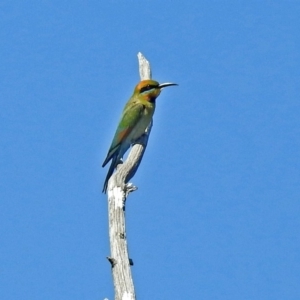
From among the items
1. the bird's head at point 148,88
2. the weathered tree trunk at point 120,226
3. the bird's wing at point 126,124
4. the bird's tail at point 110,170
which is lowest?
the weathered tree trunk at point 120,226

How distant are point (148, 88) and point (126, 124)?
1.23 feet

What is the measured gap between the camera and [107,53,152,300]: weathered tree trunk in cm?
534

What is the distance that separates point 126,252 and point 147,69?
2665mm

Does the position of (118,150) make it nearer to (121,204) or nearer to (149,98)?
(149,98)

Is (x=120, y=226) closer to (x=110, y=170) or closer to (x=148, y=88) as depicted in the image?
(x=110, y=170)

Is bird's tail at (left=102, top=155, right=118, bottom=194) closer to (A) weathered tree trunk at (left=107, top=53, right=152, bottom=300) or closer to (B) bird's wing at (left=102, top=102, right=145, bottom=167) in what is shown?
(B) bird's wing at (left=102, top=102, right=145, bottom=167)

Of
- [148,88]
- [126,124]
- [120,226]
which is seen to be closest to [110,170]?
[126,124]

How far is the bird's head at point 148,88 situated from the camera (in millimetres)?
7707

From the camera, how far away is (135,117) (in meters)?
7.76

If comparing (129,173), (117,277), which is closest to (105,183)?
(129,173)

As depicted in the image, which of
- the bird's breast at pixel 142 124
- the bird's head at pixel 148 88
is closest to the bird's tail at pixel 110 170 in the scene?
the bird's breast at pixel 142 124

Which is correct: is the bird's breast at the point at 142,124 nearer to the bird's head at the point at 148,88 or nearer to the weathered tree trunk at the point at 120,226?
the bird's head at the point at 148,88

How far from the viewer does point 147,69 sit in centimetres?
785

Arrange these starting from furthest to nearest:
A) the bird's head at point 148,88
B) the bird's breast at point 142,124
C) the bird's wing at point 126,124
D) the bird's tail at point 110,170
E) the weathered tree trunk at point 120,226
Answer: the bird's head at point 148,88, the bird's breast at point 142,124, the bird's wing at point 126,124, the bird's tail at point 110,170, the weathered tree trunk at point 120,226
